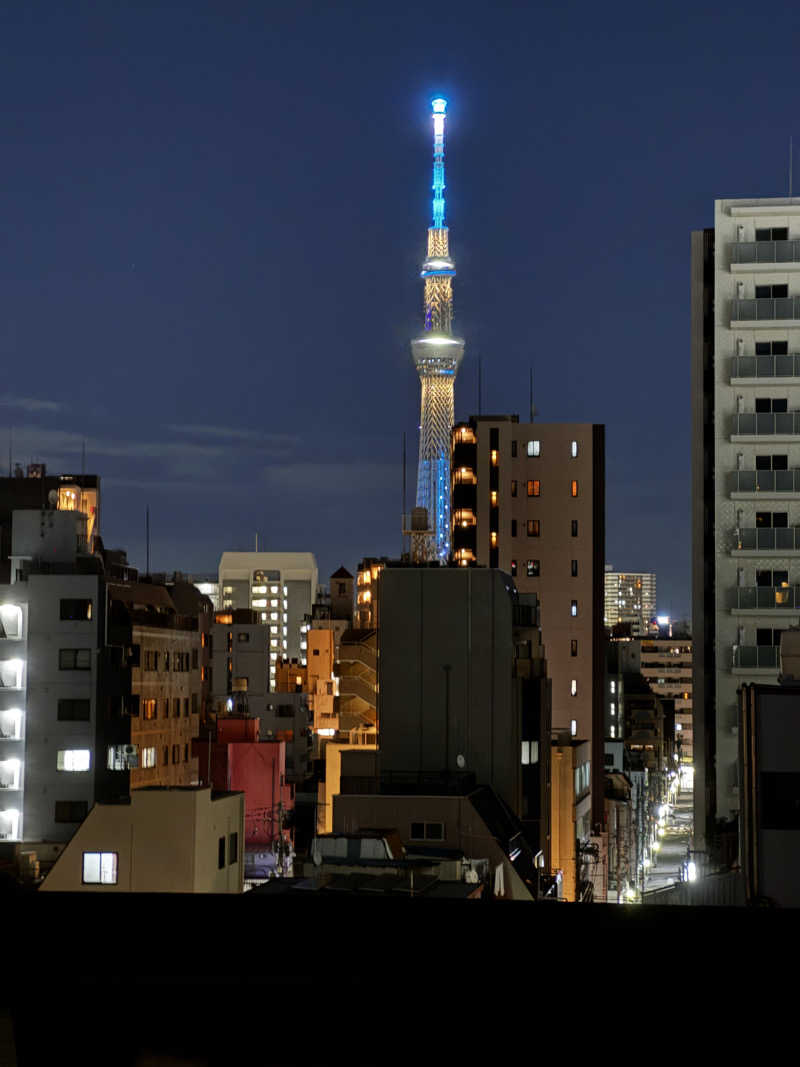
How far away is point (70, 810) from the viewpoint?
23.7 meters

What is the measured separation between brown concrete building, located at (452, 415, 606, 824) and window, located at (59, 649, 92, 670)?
16259mm

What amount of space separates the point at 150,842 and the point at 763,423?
32.6ft

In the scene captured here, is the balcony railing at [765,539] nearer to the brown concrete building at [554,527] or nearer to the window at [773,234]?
the window at [773,234]

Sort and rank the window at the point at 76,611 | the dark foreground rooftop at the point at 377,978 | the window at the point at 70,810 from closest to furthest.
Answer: the dark foreground rooftop at the point at 377,978
the window at the point at 70,810
the window at the point at 76,611

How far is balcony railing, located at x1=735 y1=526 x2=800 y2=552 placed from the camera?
56.0 feet

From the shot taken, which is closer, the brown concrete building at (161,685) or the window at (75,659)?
the window at (75,659)

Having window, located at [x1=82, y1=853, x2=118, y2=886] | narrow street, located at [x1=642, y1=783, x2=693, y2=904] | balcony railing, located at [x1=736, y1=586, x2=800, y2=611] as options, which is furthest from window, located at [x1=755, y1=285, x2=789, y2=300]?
narrow street, located at [x1=642, y1=783, x2=693, y2=904]

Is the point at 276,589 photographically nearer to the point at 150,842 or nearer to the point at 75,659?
the point at 75,659

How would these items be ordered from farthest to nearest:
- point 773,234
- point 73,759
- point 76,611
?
point 76,611 < point 73,759 < point 773,234

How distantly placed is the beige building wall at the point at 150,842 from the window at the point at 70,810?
932cm

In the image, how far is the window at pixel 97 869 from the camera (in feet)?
46.7

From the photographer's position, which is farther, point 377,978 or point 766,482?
point 766,482

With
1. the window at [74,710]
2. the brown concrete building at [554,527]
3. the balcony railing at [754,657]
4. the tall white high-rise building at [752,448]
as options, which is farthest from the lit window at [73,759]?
the brown concrete building at [554,527]

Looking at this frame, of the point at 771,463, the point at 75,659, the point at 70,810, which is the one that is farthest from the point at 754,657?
the point at 75,659
